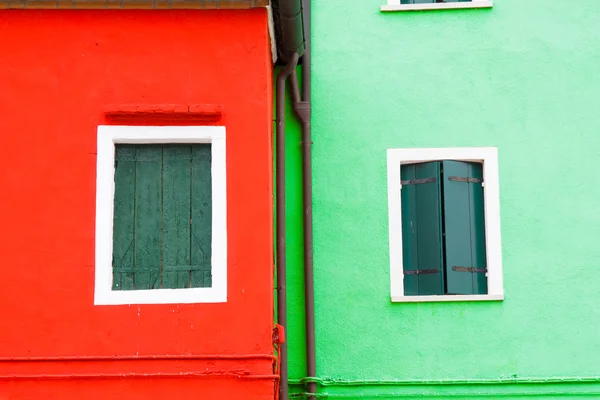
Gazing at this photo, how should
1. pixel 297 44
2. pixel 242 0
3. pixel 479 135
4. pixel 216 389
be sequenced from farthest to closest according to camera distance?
1. pixel 479 135
2. pixel 297 44
3. pixel 242 0
4. pixel 216 389

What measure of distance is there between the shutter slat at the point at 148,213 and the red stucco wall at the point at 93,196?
33 centimetres

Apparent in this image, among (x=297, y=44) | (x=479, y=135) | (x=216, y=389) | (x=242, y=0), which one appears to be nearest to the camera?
(x=216, y=389)

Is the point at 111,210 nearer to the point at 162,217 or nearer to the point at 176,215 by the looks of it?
the point at 162,217

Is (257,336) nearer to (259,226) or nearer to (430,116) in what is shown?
(259,226)

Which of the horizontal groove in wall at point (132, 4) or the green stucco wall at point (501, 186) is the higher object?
the horizontal groove in wall at point (132, 4)

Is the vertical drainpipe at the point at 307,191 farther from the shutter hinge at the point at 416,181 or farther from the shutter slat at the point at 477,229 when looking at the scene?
the shutter slat at the point at 477,229

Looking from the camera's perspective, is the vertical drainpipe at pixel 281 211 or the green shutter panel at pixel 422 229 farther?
the green shutter panel at pixel 422 229

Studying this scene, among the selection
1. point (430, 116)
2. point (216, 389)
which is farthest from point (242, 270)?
point (430, 116)

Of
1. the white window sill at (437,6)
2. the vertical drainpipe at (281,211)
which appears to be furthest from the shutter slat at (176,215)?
the white window sill at (437,6)

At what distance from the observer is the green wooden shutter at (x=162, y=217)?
9.07m

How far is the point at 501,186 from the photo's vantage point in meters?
10.7

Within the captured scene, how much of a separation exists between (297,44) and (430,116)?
165 centimetres

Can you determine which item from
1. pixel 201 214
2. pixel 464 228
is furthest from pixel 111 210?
pixel 464 228

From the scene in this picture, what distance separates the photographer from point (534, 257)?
415 inches
